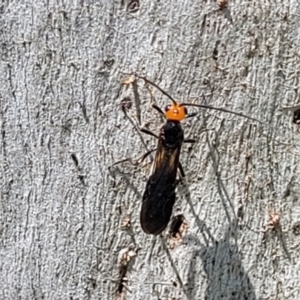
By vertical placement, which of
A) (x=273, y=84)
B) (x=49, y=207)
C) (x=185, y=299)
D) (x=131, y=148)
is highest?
(x=273, y=84)

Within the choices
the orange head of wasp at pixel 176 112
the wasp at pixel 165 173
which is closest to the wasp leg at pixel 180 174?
the wasp at pixel 165 173

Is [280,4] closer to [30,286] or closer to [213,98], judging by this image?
[213,98]

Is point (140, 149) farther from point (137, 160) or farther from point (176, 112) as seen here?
point (176, 112)

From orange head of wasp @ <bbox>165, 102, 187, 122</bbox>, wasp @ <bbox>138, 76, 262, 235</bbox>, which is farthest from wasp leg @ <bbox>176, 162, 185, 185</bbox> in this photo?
orange head of wasp @ <bbox>165, 102, 187, 122</bbox>

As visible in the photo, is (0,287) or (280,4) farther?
(0,287)

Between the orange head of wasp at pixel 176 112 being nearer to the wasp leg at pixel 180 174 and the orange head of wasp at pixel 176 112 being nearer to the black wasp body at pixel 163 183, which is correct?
the black wasp body at pixel 163 183

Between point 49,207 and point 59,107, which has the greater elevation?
point 59,107

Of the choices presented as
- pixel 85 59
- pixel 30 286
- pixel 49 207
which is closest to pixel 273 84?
pixel 85 59

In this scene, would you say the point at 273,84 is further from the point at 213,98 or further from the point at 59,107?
the point at 59,107
